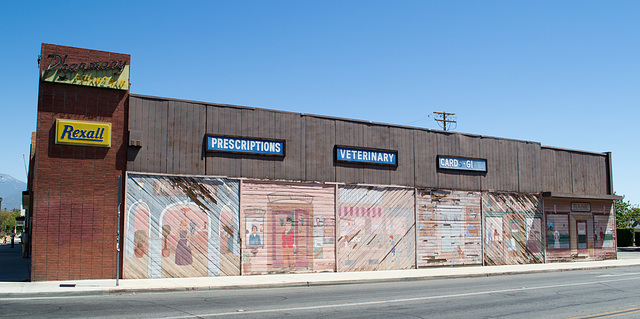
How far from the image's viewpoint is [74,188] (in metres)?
16.8

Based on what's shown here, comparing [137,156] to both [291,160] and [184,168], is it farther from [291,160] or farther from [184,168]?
[291,160]

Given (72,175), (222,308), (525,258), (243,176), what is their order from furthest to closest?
(525,258)
(243,176)
(72,175)
(222,308)

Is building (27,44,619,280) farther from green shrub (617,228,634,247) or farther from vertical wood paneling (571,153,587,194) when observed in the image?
green shrub (617,228,634,247)

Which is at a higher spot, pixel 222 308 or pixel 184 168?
pixel 184 168

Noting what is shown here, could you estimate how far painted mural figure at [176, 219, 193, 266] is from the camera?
1823 centimetres

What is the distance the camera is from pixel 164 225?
18078 millimetres

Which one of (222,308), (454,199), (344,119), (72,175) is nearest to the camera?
(222,308)

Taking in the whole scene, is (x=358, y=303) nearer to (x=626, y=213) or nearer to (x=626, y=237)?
(x=626, y=237)

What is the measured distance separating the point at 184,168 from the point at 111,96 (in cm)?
351

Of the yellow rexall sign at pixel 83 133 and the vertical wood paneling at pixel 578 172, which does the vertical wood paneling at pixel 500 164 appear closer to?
the vertical wood paneling at pixel 578 172

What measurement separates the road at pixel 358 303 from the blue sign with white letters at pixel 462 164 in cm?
922

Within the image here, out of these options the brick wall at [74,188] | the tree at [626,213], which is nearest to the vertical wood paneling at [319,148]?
the brick wall at [74,188]

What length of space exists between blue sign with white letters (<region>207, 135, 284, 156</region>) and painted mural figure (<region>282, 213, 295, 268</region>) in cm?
283

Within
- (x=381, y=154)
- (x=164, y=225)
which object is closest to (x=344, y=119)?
(x=381, y=154)
